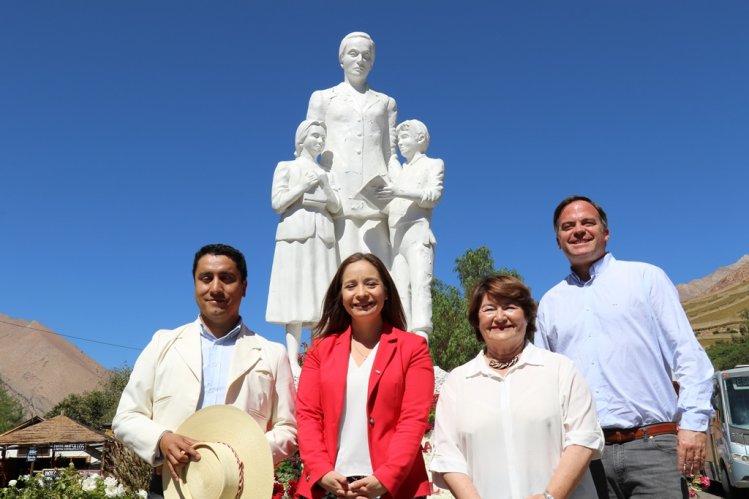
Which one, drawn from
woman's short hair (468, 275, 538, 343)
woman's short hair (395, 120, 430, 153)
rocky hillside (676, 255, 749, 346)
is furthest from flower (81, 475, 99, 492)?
rocky hillside (676, 255, 749, 346)

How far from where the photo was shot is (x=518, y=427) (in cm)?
283

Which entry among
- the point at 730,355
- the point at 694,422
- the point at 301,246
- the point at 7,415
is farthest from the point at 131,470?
the point at 7,415

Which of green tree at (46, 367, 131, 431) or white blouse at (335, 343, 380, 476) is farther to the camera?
green tree at (46, 367, 131, 431)

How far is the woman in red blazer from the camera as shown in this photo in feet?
9.82

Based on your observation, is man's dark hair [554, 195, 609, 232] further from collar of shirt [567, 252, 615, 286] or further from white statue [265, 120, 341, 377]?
white statue [265, 120, 341, 377]

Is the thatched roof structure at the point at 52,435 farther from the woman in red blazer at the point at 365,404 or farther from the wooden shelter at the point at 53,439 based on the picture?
the woman in red blazer at the point at 365,404

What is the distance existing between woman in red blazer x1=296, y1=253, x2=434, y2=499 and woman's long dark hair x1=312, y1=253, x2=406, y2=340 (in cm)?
2

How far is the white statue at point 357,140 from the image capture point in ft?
25.9

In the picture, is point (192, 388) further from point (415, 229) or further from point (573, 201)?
point (415, 229)

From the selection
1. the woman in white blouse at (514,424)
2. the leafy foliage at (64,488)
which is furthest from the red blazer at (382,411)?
the leafy foliage at (64,488)

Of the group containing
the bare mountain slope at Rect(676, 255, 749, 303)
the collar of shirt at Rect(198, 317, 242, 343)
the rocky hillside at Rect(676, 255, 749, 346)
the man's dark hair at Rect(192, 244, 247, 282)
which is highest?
the bare mountain slope at Rect(676, 255, 749, 303)

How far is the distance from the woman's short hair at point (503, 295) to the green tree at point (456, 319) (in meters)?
25.3

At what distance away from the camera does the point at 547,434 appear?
2.84 meters

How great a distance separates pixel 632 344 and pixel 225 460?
196 cm
